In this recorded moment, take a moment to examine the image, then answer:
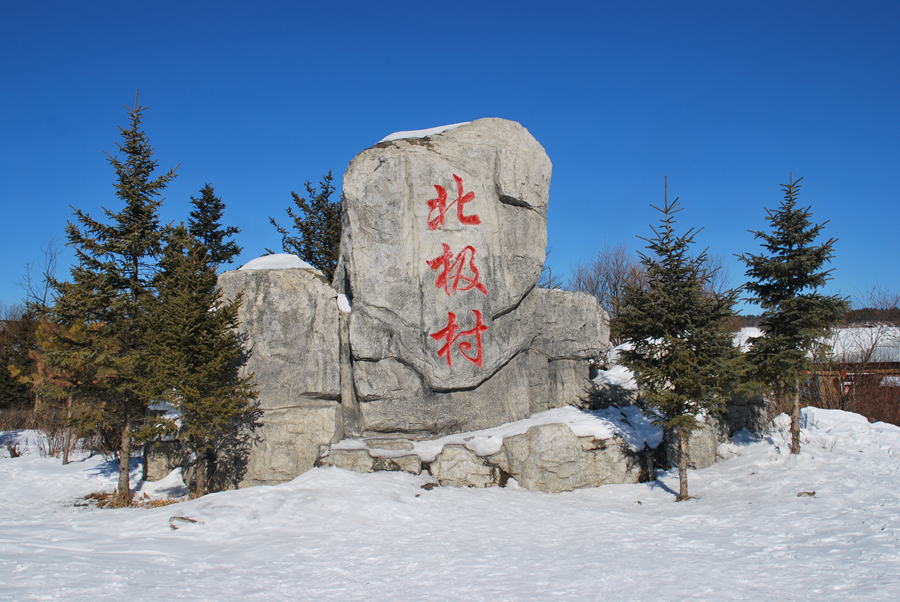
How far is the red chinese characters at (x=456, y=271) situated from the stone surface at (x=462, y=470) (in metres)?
3.35

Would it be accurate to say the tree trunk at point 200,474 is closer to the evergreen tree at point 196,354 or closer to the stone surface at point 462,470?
the evergreen tree at point 196,354

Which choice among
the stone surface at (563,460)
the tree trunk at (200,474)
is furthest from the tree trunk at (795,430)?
the tree trunk at (200,474)

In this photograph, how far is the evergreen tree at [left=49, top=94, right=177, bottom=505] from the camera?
10.0 m

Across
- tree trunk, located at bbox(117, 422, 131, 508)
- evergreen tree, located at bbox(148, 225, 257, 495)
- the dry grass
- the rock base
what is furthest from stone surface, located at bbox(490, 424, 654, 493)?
tree trunk, located at bbox(117, 422, 131, 508)

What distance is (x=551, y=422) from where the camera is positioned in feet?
36.4

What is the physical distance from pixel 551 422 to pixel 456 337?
8.74ft

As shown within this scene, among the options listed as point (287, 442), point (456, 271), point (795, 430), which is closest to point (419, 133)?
point (456, 271)

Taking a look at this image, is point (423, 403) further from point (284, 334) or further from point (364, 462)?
point (284, 334)

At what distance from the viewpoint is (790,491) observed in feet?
30.7

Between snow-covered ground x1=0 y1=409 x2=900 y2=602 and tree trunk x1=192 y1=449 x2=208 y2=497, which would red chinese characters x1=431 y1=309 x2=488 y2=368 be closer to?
snow-covered ground x1=0 y1=409 x2=900 y2=602

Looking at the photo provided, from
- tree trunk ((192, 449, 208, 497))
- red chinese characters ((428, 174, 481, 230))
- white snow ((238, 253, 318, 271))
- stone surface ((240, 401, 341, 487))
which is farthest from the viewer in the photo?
red chinese characters ((428, 174, 481, 230))

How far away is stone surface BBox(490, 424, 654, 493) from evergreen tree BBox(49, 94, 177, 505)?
23.2 feet

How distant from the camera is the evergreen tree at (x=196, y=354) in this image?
925cm

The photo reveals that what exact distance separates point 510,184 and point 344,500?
7.51 m
